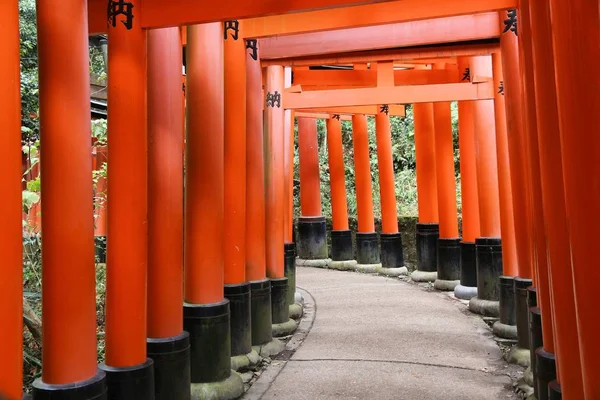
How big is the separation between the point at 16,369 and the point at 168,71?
2.66 metres

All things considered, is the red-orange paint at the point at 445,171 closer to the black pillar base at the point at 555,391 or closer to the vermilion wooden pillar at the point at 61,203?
the black pillar base at the point at 555,391

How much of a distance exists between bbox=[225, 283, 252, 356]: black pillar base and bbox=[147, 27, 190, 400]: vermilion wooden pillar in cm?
125

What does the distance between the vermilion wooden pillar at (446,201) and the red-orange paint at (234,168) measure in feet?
17.1

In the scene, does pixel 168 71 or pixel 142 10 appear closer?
pixel 142 10

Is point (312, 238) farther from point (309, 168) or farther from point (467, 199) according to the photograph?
point (467, 199)

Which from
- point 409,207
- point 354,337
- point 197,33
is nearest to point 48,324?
point 197,33

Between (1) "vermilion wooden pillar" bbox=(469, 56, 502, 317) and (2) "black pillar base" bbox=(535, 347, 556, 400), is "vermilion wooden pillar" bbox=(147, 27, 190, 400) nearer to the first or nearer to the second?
(2) "black pillar base" bbox=(535, 347, 556, 400)

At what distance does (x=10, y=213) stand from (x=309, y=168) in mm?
11763

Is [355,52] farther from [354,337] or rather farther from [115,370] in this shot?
[115,370]

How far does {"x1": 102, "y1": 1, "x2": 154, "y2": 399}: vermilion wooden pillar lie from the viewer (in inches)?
150

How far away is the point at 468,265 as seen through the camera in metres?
9.39

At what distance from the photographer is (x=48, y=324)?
10.6 ft

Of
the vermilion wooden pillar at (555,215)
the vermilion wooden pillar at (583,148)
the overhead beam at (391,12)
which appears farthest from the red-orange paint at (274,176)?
the vermilion wooden pillar at (583,148)

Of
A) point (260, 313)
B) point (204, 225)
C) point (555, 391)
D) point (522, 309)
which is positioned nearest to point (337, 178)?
point (260, 313)
